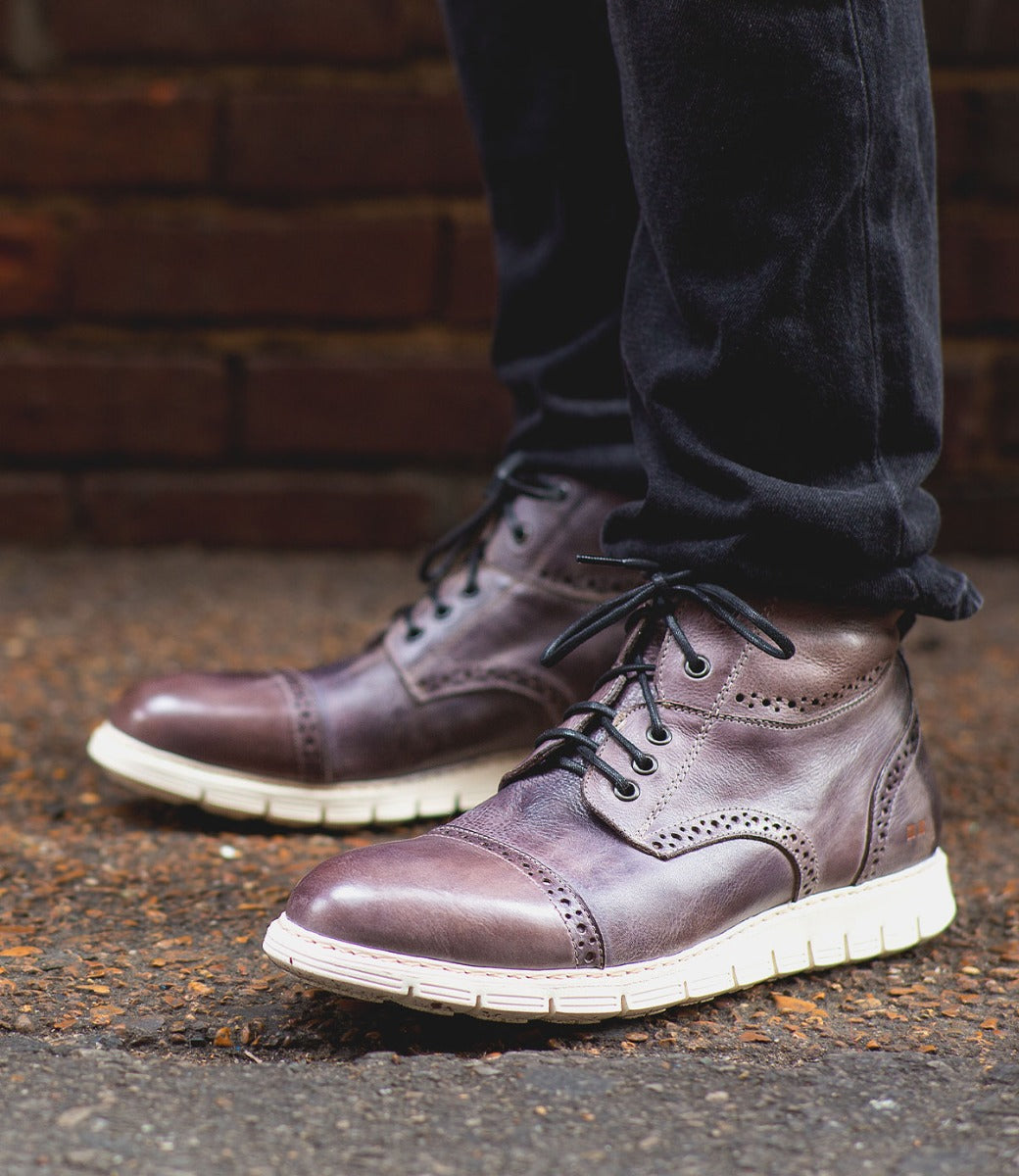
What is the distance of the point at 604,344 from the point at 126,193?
3.81ft

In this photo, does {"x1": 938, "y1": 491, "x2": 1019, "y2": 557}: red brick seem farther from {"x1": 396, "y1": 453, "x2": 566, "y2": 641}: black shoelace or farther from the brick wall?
{"x1": 396, "y1": 453, "x2": 566, "y2": 641}: black shoelace

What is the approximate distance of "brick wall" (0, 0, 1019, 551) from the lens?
1.87 m

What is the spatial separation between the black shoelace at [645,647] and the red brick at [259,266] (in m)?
1.20

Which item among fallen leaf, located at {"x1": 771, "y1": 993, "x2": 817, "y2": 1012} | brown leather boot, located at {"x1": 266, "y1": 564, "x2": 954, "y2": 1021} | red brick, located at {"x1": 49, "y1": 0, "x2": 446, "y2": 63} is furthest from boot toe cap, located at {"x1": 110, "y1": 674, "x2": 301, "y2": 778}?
red brick, located at {"x1": 49, "y1": 0, "x2": 446, "y2": 63}

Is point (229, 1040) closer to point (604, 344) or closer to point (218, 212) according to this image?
point (604, 344)

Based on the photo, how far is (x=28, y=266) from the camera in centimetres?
192

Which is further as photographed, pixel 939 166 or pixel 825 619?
pixel 939 166

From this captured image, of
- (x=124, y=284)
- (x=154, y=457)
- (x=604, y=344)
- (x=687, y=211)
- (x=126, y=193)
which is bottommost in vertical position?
(x=154, y=457)

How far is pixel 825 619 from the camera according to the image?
78 centimetres

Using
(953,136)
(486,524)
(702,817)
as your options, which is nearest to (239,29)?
(953,136)

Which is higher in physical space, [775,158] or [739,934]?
[775,158]

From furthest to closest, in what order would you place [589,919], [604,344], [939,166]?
[939,166]
[604,344]
[589,919]

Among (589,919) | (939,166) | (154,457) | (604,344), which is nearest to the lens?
(589,919)

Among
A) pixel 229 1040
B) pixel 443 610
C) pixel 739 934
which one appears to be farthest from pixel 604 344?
pixel 229 1040
